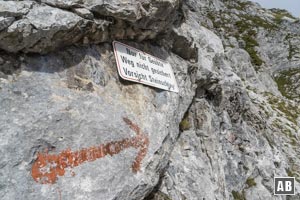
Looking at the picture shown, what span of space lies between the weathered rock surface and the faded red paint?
20 millimetres

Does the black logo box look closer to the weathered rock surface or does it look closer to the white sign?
the weathered rock surface

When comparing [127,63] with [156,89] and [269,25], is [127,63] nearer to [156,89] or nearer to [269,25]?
[156,89]

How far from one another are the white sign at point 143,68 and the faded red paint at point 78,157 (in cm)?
153

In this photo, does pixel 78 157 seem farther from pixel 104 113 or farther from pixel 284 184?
pixel 284 184

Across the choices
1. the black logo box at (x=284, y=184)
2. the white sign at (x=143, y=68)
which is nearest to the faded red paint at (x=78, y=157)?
the white sign at (x=143, y=68)

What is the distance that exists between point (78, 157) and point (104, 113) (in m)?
1.36

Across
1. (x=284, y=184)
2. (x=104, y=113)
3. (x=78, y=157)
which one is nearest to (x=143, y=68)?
(x=104, y=113)

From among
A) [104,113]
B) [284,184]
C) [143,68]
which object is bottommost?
[104,113]

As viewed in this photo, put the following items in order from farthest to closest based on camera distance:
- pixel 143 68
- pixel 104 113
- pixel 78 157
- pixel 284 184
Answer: pixel 284 184, pixel 143 68, pixel 104 113, pixel 78 157

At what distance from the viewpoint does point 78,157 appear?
6969mm

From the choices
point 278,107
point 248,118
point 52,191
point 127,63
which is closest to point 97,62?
point 127,63

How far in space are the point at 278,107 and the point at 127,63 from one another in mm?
30476

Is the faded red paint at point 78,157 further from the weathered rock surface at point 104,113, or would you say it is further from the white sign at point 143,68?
the white sign at point 143,68

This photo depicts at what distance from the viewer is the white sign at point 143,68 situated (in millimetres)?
9211
